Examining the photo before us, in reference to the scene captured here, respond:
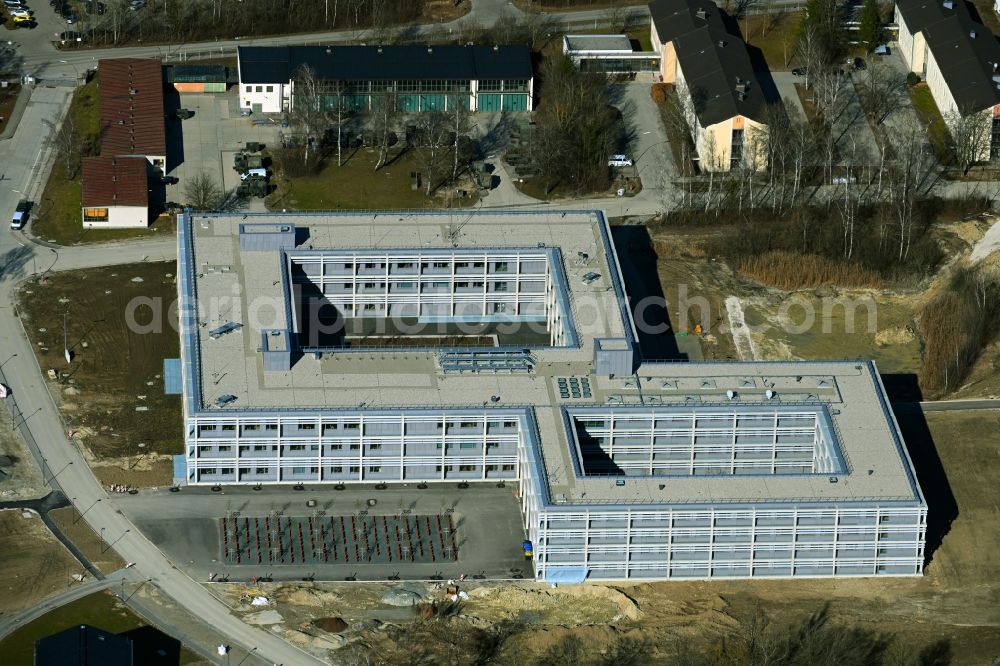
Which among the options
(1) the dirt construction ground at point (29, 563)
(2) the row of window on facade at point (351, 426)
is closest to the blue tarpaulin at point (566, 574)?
(2) the row of window on facade at point (351, 426)

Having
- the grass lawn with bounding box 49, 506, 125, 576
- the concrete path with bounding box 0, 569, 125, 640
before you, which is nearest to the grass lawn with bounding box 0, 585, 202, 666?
the concrete path with bounding box 0, 569, 125, 640

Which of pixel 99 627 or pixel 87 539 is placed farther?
pixel 87 539

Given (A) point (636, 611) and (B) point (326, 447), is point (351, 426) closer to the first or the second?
(B) point (326, 447)

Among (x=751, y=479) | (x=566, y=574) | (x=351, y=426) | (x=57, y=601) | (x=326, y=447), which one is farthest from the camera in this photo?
(x=326, y=447)

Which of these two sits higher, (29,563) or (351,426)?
(351,426)

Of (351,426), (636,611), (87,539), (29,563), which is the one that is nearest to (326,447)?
(351,426)

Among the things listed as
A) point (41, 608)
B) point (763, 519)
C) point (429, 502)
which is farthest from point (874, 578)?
point (41, 608)

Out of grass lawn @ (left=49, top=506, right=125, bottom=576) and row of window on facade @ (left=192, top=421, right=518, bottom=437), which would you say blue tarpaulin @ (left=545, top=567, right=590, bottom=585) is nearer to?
row of window on facade @ (left=192, top=421, right=518, bottom=437)

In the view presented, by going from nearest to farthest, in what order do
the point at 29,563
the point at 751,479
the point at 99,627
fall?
the point at 99,627, the point at 29,563, the point at 751,479
